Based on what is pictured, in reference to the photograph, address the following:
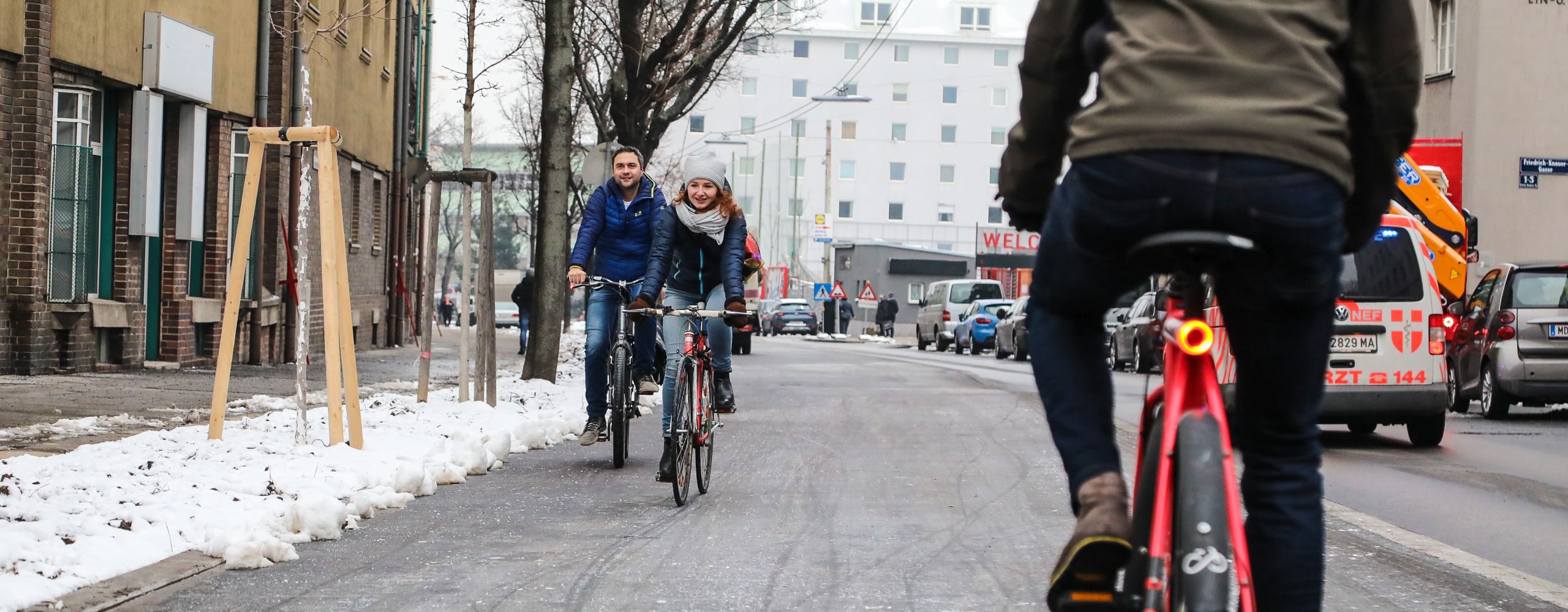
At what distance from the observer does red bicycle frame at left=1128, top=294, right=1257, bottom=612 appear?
2543 mm

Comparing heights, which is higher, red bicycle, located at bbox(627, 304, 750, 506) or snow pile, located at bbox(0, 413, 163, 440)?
red bicycle, located at bbox(627, 304, 750, 506)

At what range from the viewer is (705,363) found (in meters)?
8.13

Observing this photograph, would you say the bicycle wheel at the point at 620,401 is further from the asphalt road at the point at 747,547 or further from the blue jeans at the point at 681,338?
the blue jeans at the point at 681,338

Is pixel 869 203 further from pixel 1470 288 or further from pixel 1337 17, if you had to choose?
pixel 1337 17

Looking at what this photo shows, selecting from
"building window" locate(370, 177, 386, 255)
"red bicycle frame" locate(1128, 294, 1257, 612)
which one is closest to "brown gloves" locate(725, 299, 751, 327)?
"red bicycle frame" locate(1128, 294, 1257, 612)

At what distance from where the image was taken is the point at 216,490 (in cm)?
677

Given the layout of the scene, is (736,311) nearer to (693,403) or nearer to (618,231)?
(693,403)

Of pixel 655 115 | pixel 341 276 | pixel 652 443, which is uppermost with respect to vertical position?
pixel 655 115

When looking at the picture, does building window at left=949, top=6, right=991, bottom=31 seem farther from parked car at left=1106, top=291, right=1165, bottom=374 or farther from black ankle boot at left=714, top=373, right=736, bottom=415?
black ankle boot at left=714, top=373, right=736, bottom=415

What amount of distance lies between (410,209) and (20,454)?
2575cm

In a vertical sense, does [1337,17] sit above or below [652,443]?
above

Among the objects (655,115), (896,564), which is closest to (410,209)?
(655,115)

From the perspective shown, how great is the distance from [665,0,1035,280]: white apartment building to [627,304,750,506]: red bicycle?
93821mm

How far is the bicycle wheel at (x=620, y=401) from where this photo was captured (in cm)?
906
